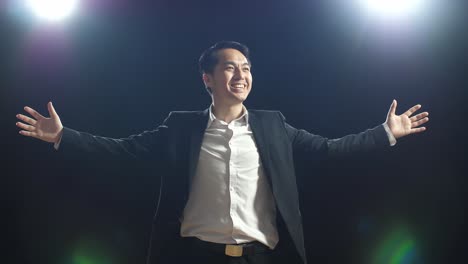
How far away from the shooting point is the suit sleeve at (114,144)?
1.57 m

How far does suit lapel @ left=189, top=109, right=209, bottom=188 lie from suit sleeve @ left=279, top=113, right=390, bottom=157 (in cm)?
36

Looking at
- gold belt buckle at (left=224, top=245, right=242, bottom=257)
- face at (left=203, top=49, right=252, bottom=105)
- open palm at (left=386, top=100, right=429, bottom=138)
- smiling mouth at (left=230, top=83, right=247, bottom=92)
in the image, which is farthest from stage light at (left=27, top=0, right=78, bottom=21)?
open palm at (left=386, top=100, right=429, bottom=138)

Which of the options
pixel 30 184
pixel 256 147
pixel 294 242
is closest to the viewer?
pixel 294 242

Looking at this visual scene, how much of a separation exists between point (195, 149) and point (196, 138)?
5 centimetres

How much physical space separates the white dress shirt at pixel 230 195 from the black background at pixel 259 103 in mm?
668

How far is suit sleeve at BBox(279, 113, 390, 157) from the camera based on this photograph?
1.74 m

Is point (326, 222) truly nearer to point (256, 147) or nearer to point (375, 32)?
point (256, 147)

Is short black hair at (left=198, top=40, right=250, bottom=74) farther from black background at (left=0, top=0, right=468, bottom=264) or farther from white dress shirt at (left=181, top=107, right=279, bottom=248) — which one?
black background at (left=0, top=0, right=468, bottom=264)

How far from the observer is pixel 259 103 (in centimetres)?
232

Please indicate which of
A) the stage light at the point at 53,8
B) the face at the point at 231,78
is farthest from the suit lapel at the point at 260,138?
the stage light at the point at 53,8

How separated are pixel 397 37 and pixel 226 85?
1124 mm

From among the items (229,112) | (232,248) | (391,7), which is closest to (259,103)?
(229,112)

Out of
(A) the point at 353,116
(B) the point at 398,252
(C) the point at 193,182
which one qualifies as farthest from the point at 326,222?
(C) the point at 193,182

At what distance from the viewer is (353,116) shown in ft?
7.53
